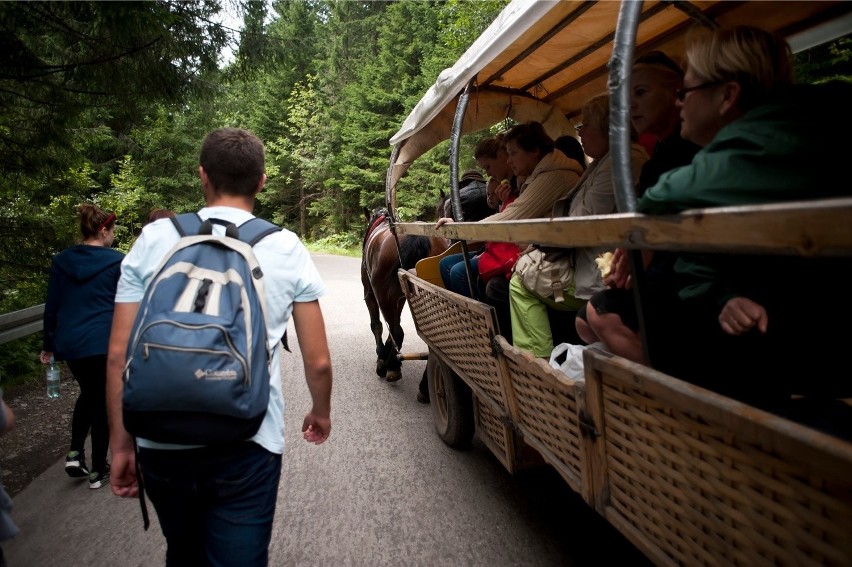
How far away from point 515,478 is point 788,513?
100 inches

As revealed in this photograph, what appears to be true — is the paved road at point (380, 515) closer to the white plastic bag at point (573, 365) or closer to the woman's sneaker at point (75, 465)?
the woman's sneaker at point (75, 465)

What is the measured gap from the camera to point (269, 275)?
1.60 metres

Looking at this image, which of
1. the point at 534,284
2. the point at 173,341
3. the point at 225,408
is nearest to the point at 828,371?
the point at 534,284

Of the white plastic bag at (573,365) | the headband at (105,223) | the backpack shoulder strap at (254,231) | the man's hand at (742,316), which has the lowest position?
the white plastic bag at (573,365)

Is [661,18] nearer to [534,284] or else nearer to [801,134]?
[534,284]

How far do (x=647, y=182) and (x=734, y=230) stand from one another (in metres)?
1.04

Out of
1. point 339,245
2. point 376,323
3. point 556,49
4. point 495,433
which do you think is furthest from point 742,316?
point 339,245

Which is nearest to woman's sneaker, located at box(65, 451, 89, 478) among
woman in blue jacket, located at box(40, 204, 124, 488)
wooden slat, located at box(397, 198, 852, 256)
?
woman in blue jacket, located at box(40, 204, 124, 488)

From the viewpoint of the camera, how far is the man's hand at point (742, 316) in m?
1.39

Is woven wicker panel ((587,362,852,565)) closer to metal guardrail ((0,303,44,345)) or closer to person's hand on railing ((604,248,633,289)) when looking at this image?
person's hand on railing ((604,248,633,289))

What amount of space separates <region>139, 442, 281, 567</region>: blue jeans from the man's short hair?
2.85ft

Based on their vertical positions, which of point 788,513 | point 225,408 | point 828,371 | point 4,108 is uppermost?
point 4,108

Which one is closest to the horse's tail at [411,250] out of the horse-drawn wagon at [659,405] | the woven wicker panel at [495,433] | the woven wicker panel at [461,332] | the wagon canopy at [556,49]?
the wagon canopy at [556,49]

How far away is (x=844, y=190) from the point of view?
117cm
